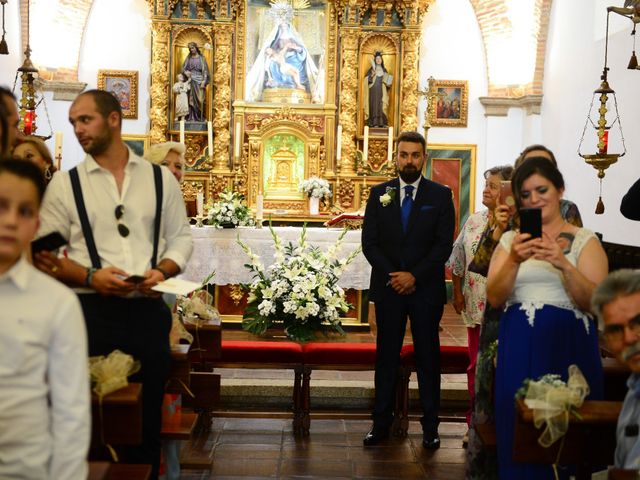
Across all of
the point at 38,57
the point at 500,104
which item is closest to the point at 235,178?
the point at 38,57

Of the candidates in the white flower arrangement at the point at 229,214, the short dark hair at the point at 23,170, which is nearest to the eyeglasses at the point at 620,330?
the short dark hair at the point at 23,170

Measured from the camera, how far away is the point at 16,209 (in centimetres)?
210

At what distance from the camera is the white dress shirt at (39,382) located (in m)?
2.11

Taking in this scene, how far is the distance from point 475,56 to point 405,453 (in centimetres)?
896

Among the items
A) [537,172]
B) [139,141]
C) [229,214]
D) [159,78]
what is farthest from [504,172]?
[139,141]

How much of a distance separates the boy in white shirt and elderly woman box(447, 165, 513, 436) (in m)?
3.02

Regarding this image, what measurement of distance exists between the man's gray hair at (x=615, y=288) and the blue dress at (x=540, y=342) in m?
0.62

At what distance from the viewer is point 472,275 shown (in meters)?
5.19

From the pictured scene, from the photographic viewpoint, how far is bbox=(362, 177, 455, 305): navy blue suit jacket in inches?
200

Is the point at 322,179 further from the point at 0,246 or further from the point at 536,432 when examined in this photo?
the point at 0,246

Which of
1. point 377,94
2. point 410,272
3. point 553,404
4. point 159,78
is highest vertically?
point 159,78

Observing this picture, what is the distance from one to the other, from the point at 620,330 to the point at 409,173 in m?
2.67

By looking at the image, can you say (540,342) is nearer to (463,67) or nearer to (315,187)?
(315,187)

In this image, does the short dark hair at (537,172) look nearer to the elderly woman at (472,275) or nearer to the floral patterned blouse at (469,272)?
the elderly woman at (472,275)
